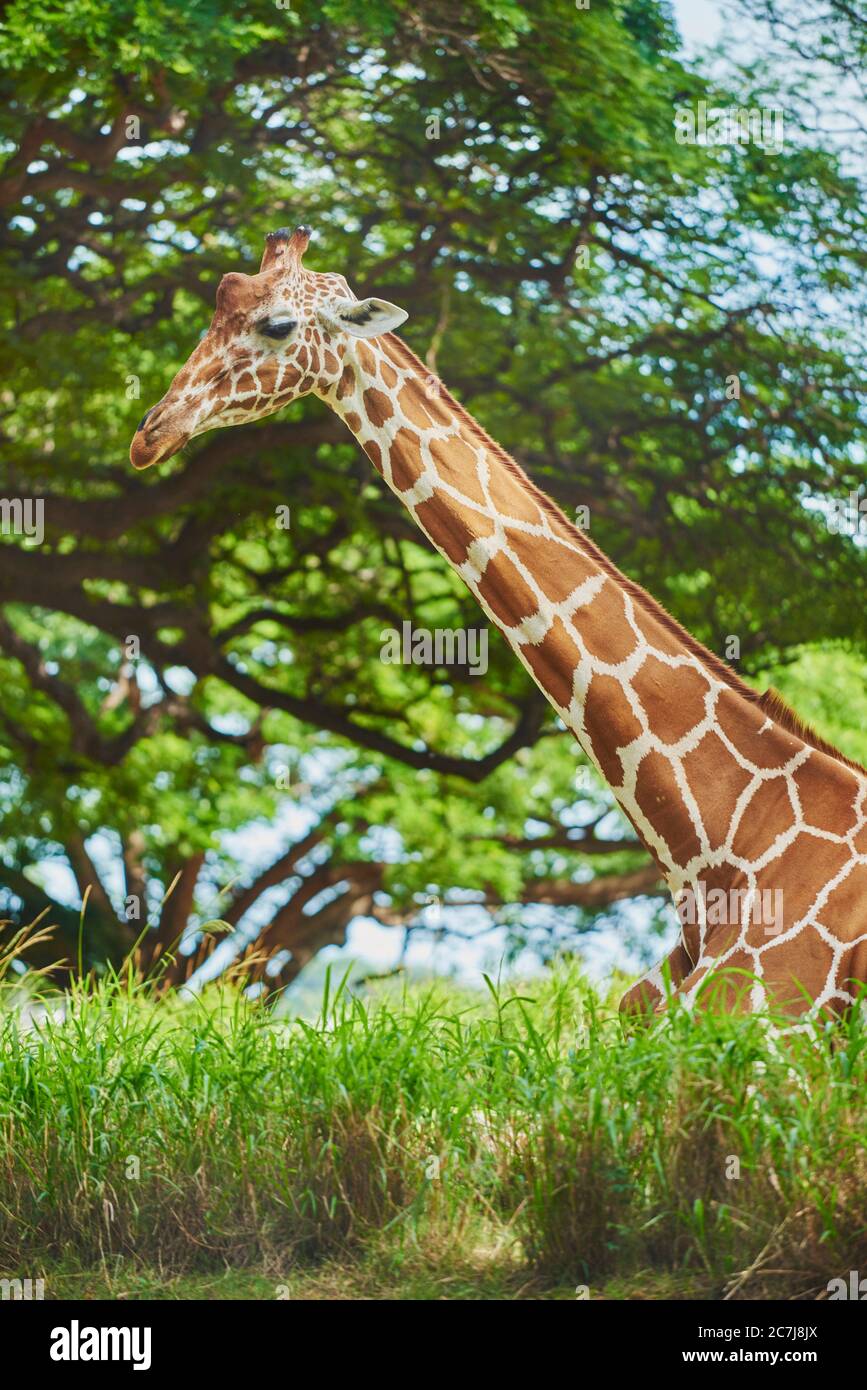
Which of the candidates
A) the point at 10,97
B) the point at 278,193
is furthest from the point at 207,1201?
the point at 278,193

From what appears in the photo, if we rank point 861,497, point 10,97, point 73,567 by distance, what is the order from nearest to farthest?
1. point 10,97
2. point 861,497
3. point 73,567

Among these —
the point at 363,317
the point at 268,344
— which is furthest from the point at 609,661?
the point at 268,344

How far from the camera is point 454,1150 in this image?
4.46 meters

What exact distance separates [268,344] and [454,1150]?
8.81ft

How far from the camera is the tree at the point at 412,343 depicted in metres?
9.36

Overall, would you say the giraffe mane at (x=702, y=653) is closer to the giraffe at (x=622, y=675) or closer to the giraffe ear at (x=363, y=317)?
the giraffe at (x=622, y=675)

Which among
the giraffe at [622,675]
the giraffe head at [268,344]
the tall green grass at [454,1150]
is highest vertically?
the giraffe head at [268,344]

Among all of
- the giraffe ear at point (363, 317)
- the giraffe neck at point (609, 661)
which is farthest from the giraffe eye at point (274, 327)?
the giraffe neck at point (609, 661)

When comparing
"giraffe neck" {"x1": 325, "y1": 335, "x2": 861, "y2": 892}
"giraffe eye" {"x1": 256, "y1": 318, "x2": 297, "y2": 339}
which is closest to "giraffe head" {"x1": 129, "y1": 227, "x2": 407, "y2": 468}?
"giraffe eye" {"x1": 256, "y1": 318, "x2": 297, "y2": 339}

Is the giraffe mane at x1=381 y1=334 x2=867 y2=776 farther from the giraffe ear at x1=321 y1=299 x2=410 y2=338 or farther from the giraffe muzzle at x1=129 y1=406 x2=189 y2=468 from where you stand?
the giraffe muzzle at x1=129 y1=406 x2=189 y2=468

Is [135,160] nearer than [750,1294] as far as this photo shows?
No

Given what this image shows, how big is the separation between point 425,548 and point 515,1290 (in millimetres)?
9387

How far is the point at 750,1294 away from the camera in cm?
404

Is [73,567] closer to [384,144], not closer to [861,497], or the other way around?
[384,144]
